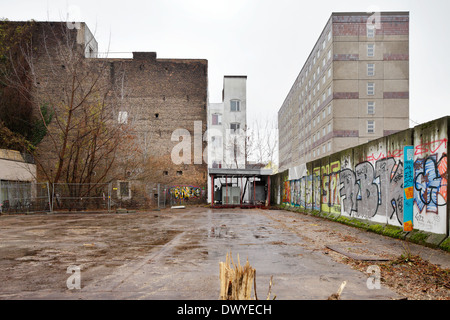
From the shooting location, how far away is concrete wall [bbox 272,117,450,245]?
8062mm

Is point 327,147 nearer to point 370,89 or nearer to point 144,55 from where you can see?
point 370,89

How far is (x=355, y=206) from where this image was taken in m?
13.5

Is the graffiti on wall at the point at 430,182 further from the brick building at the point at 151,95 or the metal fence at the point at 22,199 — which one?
the brick building at the point at 151,95

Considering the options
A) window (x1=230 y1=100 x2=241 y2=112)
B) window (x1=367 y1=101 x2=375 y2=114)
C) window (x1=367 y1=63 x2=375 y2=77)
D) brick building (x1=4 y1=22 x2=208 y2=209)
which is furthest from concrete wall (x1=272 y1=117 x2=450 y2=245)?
window (x1=367 y1=63 x2=375 y2=77)

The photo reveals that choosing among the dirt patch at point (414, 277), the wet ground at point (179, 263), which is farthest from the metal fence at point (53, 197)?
the dirt patch at point (414, 277)

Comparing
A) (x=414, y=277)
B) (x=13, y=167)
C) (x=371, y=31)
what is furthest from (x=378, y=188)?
(x=371, y=31)

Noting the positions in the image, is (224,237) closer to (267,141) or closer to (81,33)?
(81,33)

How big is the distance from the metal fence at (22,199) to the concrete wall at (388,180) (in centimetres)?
1840

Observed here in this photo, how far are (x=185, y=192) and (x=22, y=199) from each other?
1597 centimetres

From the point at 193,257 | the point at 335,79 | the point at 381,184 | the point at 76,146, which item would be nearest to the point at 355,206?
the point at 381,184

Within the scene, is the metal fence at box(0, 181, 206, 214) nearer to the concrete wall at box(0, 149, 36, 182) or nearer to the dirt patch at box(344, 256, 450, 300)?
the concrete wall at box(0, 149, 36, 182)

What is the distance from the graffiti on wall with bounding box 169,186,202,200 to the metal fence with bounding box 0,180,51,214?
1369 cm

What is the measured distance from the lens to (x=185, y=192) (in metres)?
38.1

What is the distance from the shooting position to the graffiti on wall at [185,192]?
124 feet
